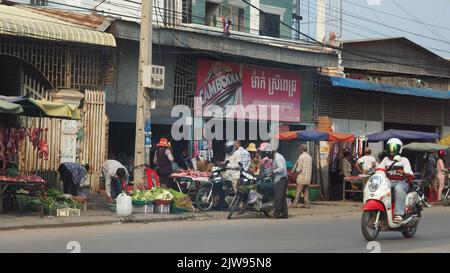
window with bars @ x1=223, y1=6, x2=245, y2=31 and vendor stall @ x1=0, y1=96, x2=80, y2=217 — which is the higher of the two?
window with bars @ x1=223, y1=6, x2=245, y2=31

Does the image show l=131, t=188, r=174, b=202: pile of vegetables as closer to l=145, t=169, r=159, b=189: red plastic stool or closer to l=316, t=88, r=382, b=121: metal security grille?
l=145, t=169, r=159, b=189: red plastic stool

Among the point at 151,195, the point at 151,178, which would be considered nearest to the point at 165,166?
the point at 151,178

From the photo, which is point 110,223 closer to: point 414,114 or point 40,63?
point 40,63

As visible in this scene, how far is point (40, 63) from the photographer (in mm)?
19266

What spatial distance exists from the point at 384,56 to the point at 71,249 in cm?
2135

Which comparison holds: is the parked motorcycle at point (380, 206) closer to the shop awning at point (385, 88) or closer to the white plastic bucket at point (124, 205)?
the white plastic bucket at point (124, 205)

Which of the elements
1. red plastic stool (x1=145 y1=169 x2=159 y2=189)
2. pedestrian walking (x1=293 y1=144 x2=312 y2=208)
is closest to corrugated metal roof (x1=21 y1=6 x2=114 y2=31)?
red plastic stool (x1=145 y1=169 x2=159 y2=189)

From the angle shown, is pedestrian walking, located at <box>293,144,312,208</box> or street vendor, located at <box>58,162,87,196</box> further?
pedestrian walking, located at <box>293,144,312,208</box>

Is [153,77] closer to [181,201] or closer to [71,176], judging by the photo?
[181,201]

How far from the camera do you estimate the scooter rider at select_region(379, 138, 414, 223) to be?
12.6 meters

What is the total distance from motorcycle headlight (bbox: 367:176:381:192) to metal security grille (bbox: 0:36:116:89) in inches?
406

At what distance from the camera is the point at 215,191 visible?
18.9 metres

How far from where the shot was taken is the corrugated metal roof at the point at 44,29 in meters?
18.0
